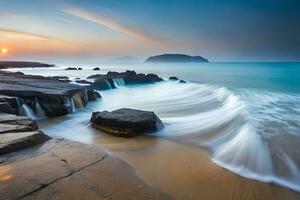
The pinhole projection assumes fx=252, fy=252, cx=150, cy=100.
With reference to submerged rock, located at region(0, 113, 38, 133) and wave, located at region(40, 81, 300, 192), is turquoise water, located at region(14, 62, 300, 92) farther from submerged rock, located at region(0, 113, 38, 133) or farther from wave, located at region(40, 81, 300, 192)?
submerged rock, located at region(0, 113, 38, 133)

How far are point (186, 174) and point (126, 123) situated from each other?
11.2ft

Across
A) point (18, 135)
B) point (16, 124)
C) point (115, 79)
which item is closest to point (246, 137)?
point (18, 135)

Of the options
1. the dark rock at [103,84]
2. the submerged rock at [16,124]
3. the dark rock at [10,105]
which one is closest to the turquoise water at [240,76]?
the dark rock at [103,84]

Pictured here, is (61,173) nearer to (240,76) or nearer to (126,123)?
(126,123)

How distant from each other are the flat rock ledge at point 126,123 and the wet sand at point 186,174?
68cm

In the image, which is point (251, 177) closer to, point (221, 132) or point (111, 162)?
point (111, 162)

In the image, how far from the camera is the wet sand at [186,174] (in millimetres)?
4418

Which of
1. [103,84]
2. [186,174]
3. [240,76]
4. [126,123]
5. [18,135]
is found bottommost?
[240,76]

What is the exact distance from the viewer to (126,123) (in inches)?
318

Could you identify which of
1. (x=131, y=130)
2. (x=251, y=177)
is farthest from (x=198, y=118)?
(x=251, y=177)

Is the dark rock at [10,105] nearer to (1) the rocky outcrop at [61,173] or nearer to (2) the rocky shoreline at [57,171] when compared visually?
(2) the rocky shoreline at [57,171]

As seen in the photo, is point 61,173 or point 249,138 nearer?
point 61,173

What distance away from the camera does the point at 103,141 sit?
292 inches

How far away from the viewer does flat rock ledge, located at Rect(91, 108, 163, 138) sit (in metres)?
7.99
